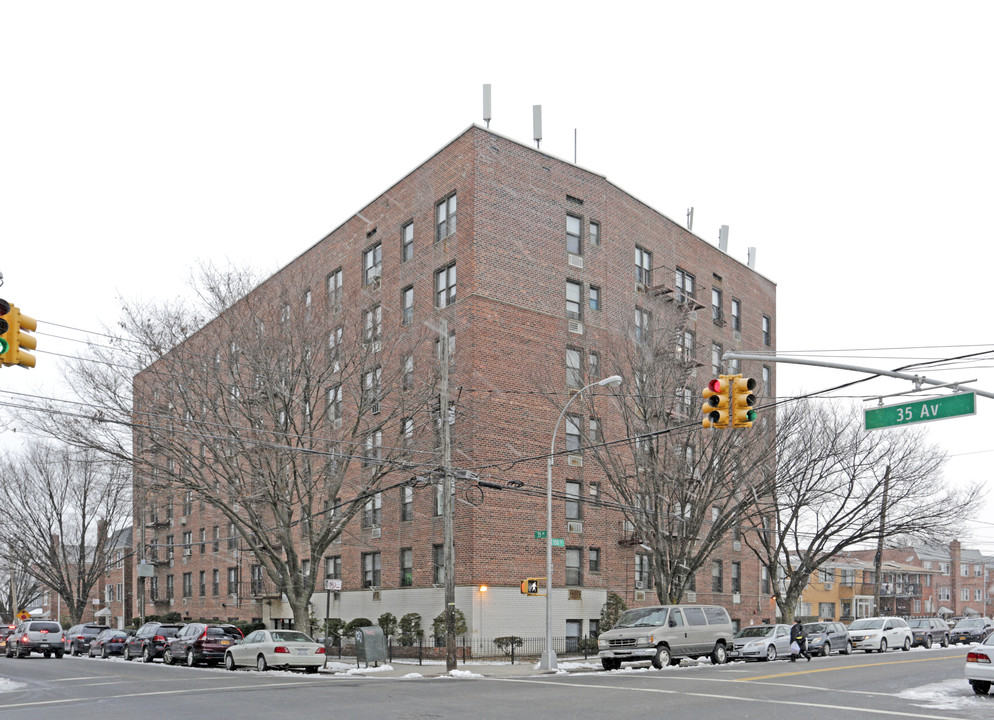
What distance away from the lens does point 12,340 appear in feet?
46.0

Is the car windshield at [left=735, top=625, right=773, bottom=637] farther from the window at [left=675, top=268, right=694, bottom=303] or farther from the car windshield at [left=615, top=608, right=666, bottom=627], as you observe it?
the window at [left=675, top=268, right=694, bottom=303]

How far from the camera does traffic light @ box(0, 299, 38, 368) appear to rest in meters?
13.9

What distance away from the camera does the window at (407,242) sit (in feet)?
140

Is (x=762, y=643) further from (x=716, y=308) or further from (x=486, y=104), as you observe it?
(x=486, y=104)

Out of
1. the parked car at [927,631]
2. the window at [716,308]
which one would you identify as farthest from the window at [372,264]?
the parked car at [927,631]

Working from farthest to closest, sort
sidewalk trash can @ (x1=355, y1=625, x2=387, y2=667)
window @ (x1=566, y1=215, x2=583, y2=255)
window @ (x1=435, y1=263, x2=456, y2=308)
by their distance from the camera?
window @ (x1=566, y1=215, x2=583, y2=255), window @ (x1=435, y1=263, x2=456, y2=308), sidewalk trash can @ (x1=355, y1=625, x2=387, y2=667)

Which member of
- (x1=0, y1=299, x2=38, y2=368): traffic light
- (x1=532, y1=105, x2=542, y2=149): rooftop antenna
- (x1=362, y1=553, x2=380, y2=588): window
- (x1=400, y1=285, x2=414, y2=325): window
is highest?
(x1=532, y1=105, x2=542, y2=149): rooftop antenna

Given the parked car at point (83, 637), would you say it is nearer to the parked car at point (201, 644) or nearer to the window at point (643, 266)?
the parked car at point (201, 644)

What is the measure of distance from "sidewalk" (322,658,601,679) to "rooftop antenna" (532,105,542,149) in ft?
69.6

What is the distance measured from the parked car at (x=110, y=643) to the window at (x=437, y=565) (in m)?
15.9

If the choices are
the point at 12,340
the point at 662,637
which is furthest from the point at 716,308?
the point at 12,340

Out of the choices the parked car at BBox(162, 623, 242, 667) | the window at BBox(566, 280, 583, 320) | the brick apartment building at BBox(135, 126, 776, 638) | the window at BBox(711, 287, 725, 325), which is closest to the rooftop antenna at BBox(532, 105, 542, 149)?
the brick apartment building at BBox(135, 126, 776, 638)

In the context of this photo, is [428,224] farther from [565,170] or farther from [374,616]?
[374,616]

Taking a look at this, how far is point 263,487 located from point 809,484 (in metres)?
23.1
